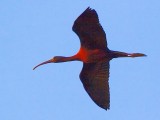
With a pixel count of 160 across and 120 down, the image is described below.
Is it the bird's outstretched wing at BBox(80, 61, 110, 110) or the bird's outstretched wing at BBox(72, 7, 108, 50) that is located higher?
the bird's outstretched wing at BBox(72, 7, 108, 50)

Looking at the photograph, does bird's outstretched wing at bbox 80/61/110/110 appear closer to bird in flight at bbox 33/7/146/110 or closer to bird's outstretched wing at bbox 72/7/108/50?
bird in flight at bbox 33/7/146/110

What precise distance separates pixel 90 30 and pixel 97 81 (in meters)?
2.50

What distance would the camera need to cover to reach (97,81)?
90.9ft

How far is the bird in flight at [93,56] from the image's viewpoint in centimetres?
2575

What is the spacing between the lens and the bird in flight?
25750 millimetres

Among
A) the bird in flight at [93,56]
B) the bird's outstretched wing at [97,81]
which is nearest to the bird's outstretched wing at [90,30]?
the bird in flight at [93,56]

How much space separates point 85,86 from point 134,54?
2.45m

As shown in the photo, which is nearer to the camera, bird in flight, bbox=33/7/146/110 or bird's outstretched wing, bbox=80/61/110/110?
bird in flight, bbox=33/7/146/110

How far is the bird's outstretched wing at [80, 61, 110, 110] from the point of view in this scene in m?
27.2

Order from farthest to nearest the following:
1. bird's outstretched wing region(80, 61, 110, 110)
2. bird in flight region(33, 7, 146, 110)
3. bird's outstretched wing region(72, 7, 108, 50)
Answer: bird's outstretched wing region(80, 61, 110, 110) < bird in flight region(33, 7, 146, 110) < bird's outstretched wing region(72, 7, 108, 50)

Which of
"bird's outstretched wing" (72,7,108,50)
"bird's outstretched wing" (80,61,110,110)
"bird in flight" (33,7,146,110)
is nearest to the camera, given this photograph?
"bird's outstretched wing" (72,7,108,50)

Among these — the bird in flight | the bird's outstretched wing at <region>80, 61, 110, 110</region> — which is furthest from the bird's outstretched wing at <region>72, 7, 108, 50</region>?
the bird's outstretched wing at <region>80, 61, 110, 110</region>

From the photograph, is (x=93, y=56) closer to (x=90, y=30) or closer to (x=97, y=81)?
(x=90, y=30)

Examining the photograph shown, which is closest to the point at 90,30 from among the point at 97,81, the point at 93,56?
the point at 93,56
